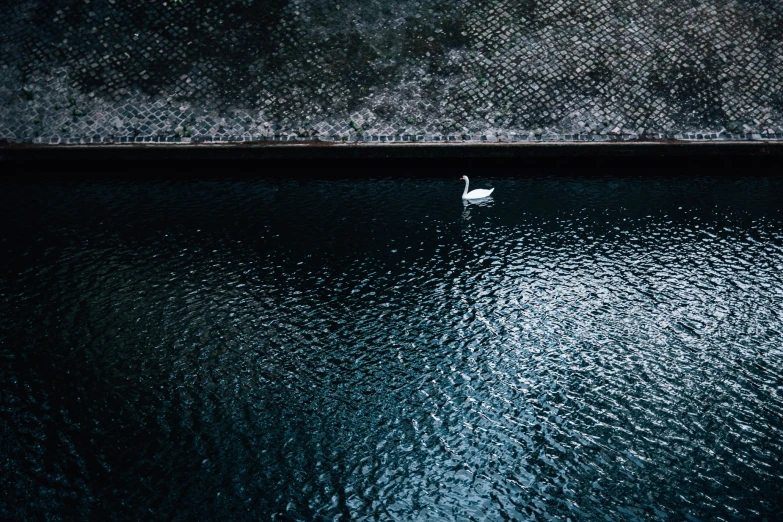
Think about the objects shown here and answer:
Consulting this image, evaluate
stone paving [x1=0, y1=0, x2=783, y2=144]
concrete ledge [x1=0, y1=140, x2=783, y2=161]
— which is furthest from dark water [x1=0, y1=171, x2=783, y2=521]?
stone paving [x1=0, y1=0, x2=783, y2=144]

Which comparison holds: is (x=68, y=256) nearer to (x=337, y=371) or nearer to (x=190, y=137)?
(x=190, y=137)

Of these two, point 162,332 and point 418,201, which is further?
point 418,201

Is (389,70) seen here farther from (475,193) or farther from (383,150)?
(475,193)

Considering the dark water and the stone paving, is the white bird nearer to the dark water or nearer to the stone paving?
the dark water

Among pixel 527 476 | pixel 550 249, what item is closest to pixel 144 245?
pixel 550 249

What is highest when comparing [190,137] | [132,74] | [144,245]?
[132,74]

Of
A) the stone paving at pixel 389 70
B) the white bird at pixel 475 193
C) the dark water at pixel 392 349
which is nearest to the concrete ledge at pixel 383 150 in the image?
the stone paving at pixel 389 70

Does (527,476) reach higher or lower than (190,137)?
lower
